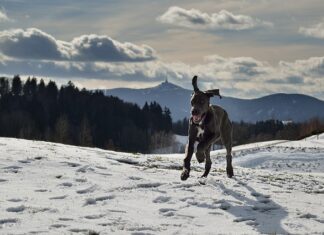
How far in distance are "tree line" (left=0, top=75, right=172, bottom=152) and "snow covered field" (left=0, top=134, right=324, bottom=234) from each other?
106 meters

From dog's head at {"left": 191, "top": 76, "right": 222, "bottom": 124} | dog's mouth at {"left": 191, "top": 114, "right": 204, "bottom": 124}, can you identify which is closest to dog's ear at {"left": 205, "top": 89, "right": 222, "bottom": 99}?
dog's head at {"left": 191, "top": 76, "right": 222, "bottom": 124}

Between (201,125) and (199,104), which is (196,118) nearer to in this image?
(199,104)

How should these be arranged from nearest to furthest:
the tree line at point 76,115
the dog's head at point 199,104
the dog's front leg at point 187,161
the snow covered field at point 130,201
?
the snow covered field at point 130,201 < the dog's front leg at point 187,161 < the dog's head at point 199,104 < the tree line at point 76,115

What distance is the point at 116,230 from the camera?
9.60 metres

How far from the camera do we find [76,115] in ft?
475

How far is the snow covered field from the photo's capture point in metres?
10.1

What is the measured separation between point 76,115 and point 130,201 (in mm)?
134784

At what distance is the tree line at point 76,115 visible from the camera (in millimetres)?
127562

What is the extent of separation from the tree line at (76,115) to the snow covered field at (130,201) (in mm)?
106443

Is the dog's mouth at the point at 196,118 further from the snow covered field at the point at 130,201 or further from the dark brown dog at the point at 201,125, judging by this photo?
the snow covered field at the point at 130,201

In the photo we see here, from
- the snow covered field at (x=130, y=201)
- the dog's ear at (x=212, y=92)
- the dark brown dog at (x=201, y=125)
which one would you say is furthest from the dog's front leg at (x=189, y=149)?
the dog's ear at (x=212, y=92)

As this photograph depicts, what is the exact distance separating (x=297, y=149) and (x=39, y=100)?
10299cm

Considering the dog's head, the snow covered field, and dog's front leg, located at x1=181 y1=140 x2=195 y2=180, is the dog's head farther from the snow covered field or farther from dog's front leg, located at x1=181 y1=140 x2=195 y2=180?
the snow covered field

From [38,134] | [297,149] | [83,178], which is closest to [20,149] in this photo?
[83,178]
